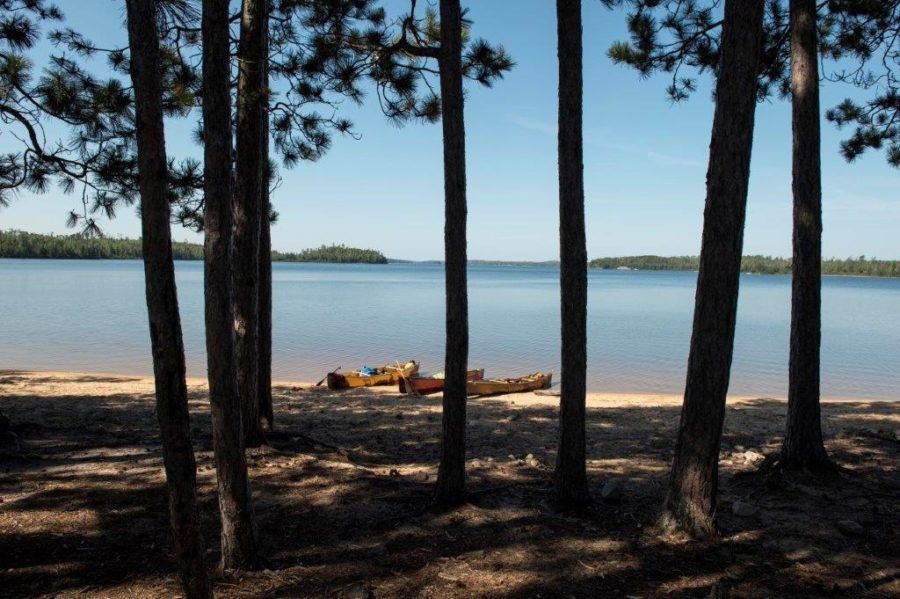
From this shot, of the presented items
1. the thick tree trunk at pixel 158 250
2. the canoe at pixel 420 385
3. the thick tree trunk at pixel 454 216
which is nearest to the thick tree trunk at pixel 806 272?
the thick tree trunk at pixel 454 216

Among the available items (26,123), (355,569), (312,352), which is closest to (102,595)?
(355,569)

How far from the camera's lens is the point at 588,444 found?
7.52 metres

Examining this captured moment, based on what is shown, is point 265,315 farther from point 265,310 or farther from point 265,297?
point 265,297

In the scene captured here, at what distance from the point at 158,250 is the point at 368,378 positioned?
39.0ft

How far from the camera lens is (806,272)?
5637 mm

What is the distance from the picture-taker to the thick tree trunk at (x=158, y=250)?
259 centimetres

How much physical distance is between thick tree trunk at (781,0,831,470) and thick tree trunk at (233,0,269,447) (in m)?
5.04

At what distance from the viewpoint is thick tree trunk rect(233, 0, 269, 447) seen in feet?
18.9

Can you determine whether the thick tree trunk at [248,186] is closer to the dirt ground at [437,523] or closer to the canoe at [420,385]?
the dirt ground at [437,523]

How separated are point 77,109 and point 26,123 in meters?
0.63

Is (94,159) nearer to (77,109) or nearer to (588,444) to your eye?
(77,109)

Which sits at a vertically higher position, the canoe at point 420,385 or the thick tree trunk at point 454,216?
the thick tree trunk at point 454,216

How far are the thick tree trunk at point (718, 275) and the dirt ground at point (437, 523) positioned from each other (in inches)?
14.1

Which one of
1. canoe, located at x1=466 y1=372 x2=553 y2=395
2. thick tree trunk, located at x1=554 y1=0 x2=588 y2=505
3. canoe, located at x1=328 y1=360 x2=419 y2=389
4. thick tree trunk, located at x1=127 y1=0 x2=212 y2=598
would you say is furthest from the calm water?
thick tree trunk, located at x1=127 y1=0 x2=212 y2=598
